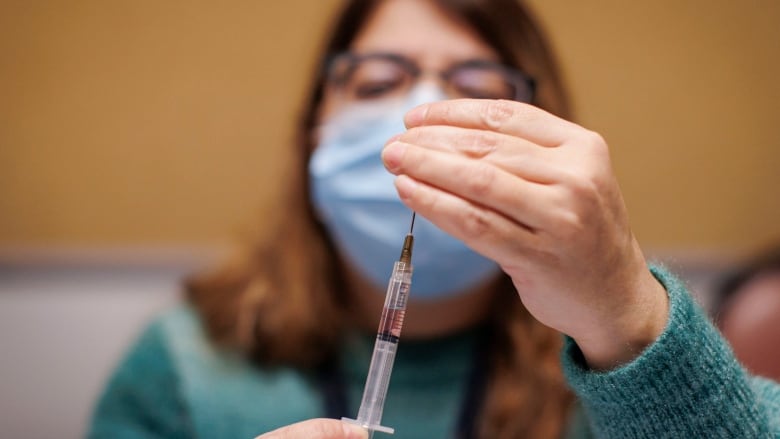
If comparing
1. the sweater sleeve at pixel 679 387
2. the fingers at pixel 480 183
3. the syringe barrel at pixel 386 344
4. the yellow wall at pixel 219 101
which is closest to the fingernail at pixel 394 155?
the fingers at pixel 480 183

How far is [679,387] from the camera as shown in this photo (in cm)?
49

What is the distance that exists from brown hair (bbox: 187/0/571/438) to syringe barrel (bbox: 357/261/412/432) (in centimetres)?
39

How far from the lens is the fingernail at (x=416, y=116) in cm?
50

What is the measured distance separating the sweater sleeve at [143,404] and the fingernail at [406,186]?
23.2 inches

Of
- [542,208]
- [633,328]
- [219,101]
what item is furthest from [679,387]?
[219,101]

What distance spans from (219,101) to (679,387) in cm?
106

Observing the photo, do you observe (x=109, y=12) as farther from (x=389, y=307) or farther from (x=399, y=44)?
(x=389, y=307)

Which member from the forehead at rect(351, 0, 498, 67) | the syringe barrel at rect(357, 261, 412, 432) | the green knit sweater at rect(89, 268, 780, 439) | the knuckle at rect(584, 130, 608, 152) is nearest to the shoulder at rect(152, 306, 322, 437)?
the green knit sweater at rect(89, 268, 780, 439)

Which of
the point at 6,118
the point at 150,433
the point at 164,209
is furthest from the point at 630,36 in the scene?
A: the point at 6,118

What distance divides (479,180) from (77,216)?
3.71ft

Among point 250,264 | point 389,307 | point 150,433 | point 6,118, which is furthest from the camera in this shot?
point 6,118

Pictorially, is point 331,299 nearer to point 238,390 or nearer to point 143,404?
point 238,390

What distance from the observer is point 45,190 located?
4.37 ft

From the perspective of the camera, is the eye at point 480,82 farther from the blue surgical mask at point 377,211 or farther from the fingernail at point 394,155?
the fingernail at point 394,155
